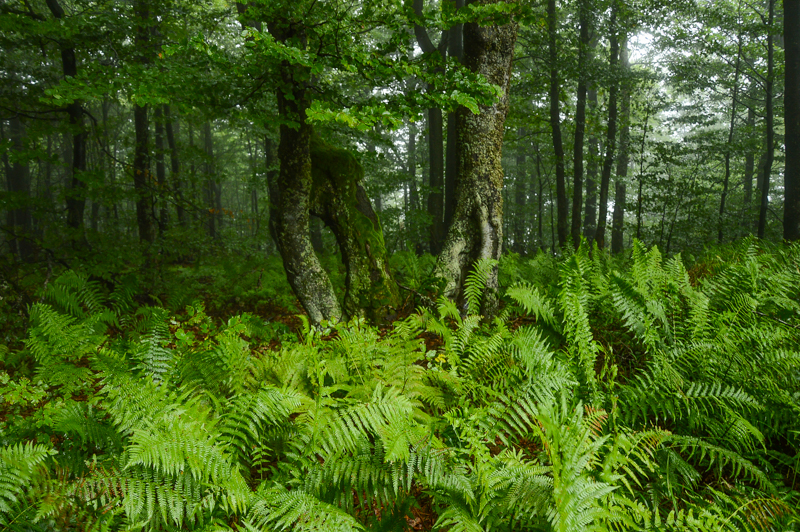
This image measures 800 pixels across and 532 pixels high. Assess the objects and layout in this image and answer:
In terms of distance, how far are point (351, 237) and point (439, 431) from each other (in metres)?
3.00

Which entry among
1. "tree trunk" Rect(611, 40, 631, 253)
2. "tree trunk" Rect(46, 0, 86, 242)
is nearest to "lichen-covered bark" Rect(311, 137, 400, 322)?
"tree trunk" Rect(46, 0, 86, 242)

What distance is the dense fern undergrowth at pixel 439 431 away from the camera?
6.02ft

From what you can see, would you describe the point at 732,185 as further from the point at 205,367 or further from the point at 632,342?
the point at 205,367

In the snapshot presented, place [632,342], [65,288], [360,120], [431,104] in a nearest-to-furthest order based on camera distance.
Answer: [360,120] < [632,342] < [431,104] < [65,288]

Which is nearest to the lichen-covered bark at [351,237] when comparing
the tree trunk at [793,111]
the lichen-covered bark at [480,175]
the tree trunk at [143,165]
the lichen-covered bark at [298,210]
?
the lichen-covered bark at [298,210]

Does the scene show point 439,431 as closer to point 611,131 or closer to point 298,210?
point 298,210

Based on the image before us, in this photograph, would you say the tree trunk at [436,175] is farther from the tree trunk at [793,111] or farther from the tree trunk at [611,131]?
the tree trunk at [793,111]

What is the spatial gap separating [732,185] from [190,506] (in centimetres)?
2646

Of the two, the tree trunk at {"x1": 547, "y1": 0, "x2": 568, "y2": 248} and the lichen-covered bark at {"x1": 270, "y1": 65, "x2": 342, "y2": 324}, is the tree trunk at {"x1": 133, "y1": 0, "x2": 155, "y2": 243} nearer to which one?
the lichen-covered bark at {"x1": 270, "y1": 65, "x2": 342, "y2": 324}

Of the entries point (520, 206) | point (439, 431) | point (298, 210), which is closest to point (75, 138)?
point (298, 210)

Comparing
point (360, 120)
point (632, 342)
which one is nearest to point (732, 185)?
point (632, 342)

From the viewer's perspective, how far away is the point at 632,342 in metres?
3.57

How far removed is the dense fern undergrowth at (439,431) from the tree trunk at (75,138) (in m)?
3.70

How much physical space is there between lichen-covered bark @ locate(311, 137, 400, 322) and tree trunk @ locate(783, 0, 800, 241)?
8767 millimetres
